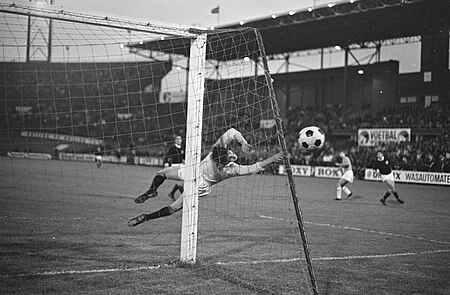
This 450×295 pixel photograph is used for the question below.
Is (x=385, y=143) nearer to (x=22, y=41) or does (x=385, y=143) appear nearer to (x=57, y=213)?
(x=57, y=213)

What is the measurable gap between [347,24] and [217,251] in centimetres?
2746

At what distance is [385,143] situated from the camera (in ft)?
102

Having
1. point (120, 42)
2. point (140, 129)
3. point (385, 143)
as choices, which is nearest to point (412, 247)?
point (120, 42)

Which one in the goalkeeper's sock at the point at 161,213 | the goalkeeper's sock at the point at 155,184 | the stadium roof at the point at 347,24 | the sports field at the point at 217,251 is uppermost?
the stadium roof at the point at 347,24

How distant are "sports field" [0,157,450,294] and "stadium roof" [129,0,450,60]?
10.5 m

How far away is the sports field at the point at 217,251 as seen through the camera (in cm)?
664

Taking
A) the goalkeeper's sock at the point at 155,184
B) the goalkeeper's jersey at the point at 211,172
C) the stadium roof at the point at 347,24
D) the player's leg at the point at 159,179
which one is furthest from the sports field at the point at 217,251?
the stadium roof at the point at 347,24

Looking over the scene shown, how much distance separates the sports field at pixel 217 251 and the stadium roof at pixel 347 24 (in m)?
10.5

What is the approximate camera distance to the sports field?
6637 mm

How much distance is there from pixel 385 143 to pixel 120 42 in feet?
83.6

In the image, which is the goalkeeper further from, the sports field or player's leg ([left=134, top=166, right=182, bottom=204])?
the sports field

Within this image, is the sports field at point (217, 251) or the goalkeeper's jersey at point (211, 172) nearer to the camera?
the sports field at point (217, 251)

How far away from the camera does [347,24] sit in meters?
33.1

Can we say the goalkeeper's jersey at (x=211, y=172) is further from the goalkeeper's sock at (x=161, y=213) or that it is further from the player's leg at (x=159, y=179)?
the goalkeeper's sock at (x=161, y=213)
